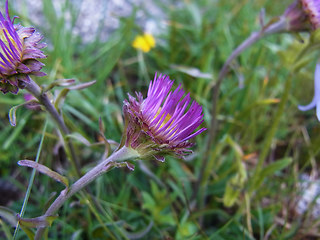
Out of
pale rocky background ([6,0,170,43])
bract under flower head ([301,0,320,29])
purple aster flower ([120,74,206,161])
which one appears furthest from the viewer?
pale rocky background ([6,0,170,43])

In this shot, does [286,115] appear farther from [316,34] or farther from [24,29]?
[24,29]

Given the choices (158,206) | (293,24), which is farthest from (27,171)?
(293,24)

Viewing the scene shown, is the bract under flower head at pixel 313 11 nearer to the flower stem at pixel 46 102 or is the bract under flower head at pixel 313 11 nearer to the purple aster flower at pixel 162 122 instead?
the purple aster flower at pixel 162 122

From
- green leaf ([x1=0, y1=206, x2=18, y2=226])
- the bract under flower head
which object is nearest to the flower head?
the bract under flower head

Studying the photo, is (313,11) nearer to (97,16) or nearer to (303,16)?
(303,16)

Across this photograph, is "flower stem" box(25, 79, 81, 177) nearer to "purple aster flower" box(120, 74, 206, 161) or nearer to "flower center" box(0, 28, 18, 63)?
"flower center" box(0, 28, 18, 63)
